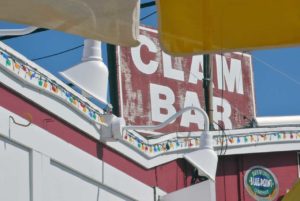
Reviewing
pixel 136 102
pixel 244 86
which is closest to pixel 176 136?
pixel 136 102

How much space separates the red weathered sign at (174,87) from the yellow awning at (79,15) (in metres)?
8.68

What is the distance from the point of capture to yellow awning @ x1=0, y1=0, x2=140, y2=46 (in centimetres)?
343

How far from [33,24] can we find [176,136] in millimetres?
7151

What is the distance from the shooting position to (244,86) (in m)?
15.7

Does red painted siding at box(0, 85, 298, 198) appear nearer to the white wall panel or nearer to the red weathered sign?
the white wall panel

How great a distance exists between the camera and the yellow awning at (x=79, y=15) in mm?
3430

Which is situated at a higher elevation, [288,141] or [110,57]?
[110,57]

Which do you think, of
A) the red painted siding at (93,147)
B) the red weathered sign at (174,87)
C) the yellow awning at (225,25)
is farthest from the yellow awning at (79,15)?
the red weathered sign at (174,87)

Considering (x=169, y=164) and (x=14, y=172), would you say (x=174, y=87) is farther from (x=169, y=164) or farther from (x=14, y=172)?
(x=14, y=172)

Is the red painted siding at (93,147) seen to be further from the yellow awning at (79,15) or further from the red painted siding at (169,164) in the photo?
the yellow awning at (79,15)

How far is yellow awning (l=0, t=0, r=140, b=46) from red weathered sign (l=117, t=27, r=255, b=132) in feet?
28.5

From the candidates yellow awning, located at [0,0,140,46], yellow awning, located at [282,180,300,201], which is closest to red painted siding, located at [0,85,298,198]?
yellow awning, located at [282,180,300,201]

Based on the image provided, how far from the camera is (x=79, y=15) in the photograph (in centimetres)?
344

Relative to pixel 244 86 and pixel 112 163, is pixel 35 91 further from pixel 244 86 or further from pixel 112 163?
pixel 244 86
